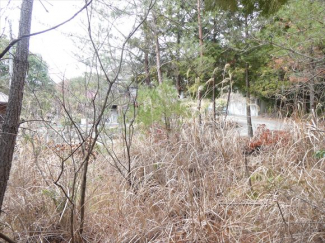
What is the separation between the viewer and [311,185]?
2.07 metres

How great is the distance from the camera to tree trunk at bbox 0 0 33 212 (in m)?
1.47

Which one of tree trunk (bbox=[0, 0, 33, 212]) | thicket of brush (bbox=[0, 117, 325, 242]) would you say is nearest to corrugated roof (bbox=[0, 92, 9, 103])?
thicket of brush (bbox=[0, 117, 325, 242])

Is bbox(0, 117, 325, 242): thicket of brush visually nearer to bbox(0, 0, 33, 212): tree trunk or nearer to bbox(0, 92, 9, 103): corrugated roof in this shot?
bbox(0, 0, 33, 212): tree trunk

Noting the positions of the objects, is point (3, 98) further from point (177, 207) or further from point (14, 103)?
point (177, 207)

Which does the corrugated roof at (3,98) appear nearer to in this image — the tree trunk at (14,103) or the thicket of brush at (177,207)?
the thicket of brush at (177,207)

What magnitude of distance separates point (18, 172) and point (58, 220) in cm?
93

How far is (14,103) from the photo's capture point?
1.49m

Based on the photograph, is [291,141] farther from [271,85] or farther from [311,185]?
[271,85]

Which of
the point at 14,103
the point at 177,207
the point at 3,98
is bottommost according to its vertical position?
the point at 177,207

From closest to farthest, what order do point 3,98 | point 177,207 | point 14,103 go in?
1. point 14,103
2. point 177,207
3. point 3,98

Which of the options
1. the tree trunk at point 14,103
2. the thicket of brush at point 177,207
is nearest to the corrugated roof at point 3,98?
the thicket of brush at point 177,207

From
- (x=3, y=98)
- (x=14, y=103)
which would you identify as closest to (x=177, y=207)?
(x=14, y=103)

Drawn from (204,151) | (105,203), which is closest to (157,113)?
(204,151)

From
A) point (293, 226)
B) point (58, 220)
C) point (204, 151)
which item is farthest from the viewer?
point (204, 151)
